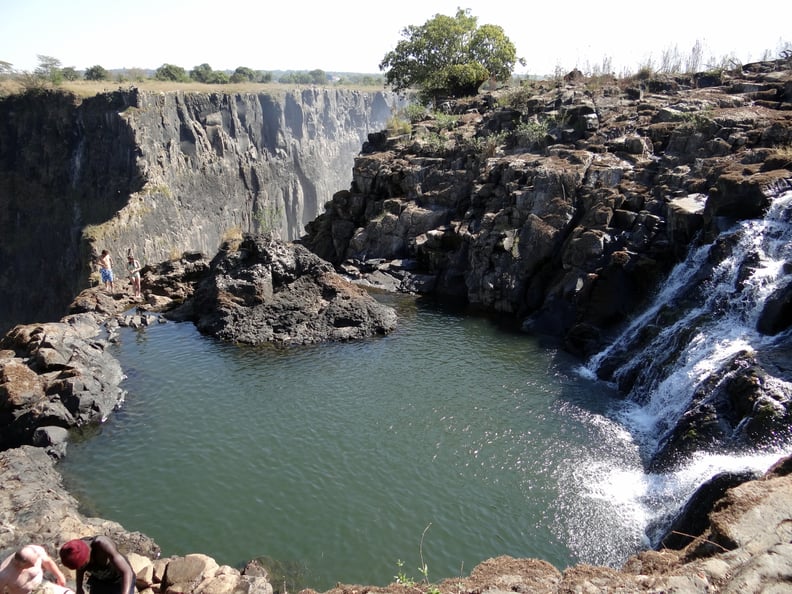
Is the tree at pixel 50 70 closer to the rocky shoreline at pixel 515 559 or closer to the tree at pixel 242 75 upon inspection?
the tree at pixel 242 75

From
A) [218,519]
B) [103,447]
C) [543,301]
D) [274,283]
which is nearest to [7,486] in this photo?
[103,447]

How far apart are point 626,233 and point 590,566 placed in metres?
19.5

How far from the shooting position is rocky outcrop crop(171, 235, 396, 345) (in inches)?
1007

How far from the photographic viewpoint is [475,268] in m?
31.7

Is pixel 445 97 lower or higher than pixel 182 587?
higher

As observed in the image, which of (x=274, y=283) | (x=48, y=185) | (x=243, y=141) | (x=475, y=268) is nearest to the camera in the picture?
(x=274, y=283)

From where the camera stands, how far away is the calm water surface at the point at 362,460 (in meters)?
13.5

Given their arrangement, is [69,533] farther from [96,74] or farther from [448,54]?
[96,74]

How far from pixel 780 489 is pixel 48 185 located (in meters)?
76.4

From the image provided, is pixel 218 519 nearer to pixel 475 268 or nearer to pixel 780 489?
pixel 780 489

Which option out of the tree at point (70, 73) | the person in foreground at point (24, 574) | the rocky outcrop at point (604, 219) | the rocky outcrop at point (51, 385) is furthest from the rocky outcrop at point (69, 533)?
the tree at point (70, 73)

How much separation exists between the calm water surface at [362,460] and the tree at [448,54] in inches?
1377

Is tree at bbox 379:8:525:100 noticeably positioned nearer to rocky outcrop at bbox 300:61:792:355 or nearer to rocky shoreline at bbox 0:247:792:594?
rocky outcrop at bbox 300:61:792:355

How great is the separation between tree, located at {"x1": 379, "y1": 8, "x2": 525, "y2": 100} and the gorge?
251 inches
